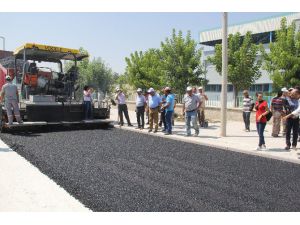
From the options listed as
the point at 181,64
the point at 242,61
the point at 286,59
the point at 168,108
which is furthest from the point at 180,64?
the point at 168,108

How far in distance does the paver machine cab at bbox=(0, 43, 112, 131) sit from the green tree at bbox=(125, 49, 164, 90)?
1207 cm

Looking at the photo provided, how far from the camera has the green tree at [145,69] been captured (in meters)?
25.3

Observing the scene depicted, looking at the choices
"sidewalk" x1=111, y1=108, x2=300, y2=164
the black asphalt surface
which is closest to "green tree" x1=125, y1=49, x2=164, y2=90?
"sidewalk" x1=111, y1=108, x2=300, y2=164

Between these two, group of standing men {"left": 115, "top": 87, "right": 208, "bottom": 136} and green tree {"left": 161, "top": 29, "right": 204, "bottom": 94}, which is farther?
green tree {"left": 161, "top": 29, "right": 204, "bottom": 94}

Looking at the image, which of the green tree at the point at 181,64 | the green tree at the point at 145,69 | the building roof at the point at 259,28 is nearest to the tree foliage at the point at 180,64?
the green tree at the point at 181,64

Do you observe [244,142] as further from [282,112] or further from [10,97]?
[10,97]

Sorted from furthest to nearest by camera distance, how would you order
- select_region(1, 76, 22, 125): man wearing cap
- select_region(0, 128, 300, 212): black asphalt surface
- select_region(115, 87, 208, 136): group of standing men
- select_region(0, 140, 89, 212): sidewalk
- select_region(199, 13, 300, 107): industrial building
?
1. select_region(199, 13, 300, 107): industrial building
2. select_region(115, 87, 208, 136): group of standing men
3. select_region(1, 76, 22, 125): man wearing cap
4. select_region(0, 128, 300, 212): black asphalt surface
5. select_region(0, 140, 89, 212): sidewalk

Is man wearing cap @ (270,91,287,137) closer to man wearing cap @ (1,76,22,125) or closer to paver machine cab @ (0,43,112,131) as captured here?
paver machine cab @ (0,43,112,131)

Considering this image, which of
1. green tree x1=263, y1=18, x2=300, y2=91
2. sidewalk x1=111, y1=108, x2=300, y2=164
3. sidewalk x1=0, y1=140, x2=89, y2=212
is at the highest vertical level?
green tree x1=263, y1=18, x2=300, y2=91

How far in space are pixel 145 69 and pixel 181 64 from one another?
6005 mm

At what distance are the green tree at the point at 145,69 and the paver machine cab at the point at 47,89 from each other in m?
12.1

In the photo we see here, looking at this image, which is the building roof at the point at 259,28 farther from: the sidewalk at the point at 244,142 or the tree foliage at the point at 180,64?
the sidewalk at the point at 244,142

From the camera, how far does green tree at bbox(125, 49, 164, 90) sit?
25297 millimetres

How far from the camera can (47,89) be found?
41.0ft
